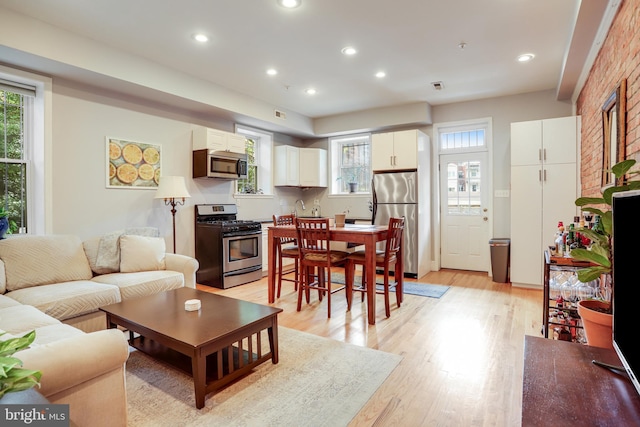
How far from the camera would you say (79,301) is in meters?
2.62

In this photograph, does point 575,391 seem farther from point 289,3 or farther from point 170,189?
point 170,189

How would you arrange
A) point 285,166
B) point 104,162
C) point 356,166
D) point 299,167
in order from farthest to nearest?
point 356,166 → point 299,167 → point 285,166 → point 104,162

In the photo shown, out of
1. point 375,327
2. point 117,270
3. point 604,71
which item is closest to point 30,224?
point 117,270

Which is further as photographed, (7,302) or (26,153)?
(26,153)

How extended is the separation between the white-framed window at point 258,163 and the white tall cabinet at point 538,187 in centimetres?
381

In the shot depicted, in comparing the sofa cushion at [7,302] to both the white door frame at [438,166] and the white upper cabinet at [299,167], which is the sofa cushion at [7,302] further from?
the white door frame at [438,166]

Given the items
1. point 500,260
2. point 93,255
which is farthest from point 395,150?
point 93,255

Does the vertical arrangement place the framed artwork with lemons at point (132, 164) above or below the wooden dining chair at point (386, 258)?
above

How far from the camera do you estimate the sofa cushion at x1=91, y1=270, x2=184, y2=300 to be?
296 centimetres

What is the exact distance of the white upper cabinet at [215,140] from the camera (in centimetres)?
470

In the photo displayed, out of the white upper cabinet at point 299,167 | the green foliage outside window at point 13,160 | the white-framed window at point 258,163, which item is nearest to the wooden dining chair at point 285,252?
the white-framed window at point 258,163

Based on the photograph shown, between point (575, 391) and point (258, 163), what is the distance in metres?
5.51

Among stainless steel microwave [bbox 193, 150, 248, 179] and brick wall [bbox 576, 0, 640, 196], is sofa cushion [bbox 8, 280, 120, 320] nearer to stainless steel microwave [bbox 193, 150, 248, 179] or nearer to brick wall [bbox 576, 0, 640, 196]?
stainless steel microwave [bbox 193, 150, 248, 179]

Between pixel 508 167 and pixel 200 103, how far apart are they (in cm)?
452
